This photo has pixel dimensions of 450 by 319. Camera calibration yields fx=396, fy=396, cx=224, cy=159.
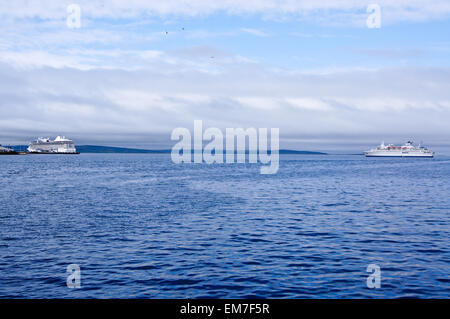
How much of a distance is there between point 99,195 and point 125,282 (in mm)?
42426

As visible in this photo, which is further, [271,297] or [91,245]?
[91,245]

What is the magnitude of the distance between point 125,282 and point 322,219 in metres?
24.6

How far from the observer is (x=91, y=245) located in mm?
27469

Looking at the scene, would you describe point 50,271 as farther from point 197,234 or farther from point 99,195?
point 99,195

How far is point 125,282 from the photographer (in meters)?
19.7

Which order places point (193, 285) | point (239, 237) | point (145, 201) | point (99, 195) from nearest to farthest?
Result: 1. point (193, 285)
2. point (239, 237)
3. point (145, 201)
4. point (99, 195)
